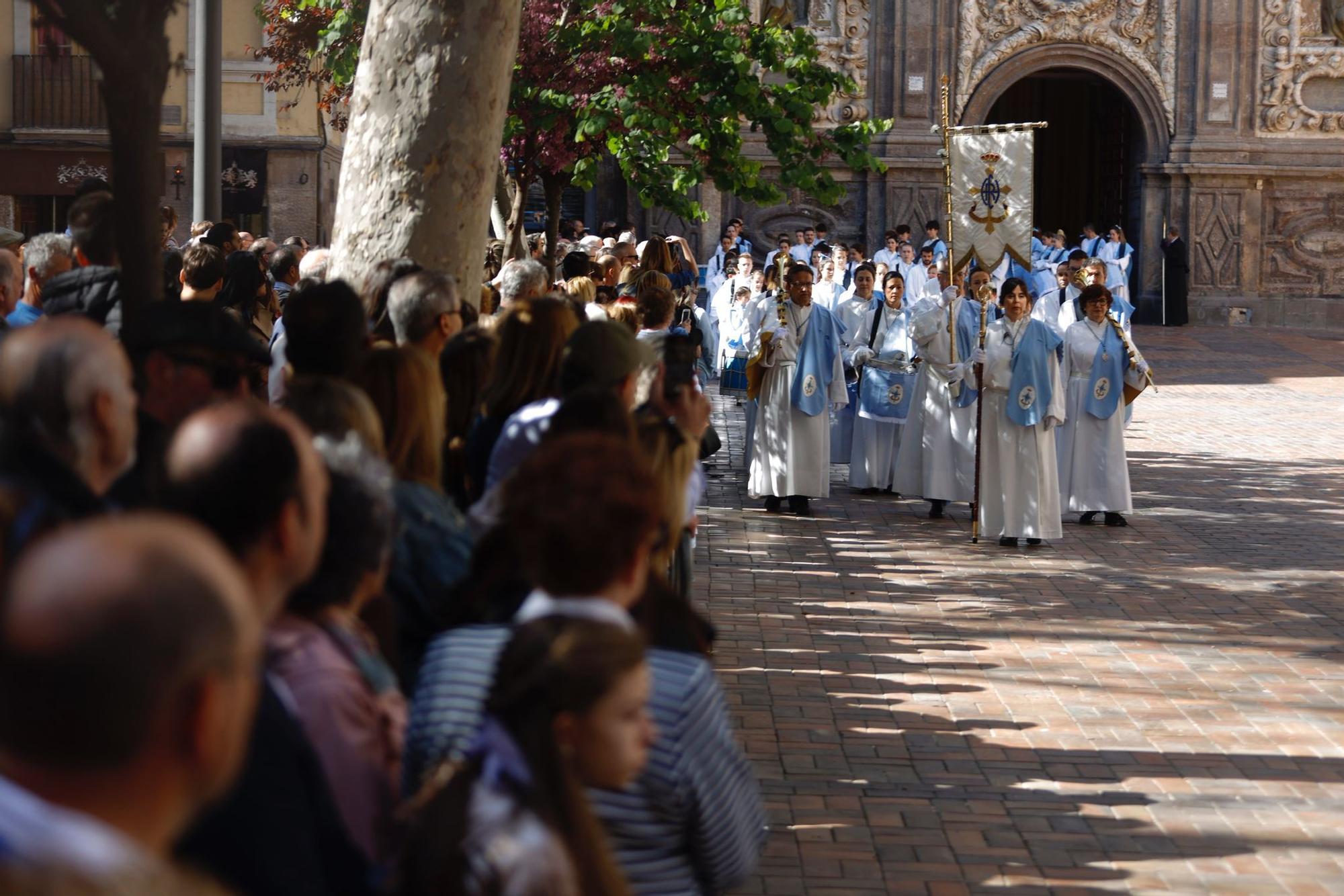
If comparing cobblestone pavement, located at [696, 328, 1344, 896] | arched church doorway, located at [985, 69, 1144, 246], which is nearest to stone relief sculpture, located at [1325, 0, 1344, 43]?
arched church doorway, located at [985, 69, 1144, 246]

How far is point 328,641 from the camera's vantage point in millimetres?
2928

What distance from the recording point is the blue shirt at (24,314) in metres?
7.40

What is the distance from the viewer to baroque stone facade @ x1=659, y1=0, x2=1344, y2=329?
34.1m

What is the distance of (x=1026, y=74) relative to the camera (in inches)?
1367

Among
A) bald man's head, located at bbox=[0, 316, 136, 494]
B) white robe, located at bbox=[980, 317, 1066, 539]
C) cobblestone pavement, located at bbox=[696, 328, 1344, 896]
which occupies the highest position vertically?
bald man's head, located at bbox=[0, 316, 136, 494]

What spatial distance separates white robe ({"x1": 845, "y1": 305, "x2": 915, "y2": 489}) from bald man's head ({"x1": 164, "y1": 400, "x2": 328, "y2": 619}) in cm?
1290

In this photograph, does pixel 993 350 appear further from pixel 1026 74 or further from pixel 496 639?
pixel 1026 74

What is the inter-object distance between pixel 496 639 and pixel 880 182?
31.3 m

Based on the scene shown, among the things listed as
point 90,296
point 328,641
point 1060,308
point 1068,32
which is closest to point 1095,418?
point 1060,308

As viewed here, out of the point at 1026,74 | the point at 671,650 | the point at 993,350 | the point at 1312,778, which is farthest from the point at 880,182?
the point at 671,650

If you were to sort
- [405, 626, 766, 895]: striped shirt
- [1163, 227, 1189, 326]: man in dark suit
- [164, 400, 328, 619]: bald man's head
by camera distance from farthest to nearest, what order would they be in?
1. [1163, 227, 1189, 326]: man in dark suit
2. [405, 626, 766, 895]: striped shirt
3. [164, 400, 328, 619]: bald man's head

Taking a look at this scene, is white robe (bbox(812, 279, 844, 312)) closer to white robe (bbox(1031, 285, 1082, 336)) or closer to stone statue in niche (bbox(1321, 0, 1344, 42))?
white robe (bbox(1031, 285, 1082, 336))

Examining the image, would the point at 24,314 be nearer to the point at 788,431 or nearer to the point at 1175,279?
the point at 788,431

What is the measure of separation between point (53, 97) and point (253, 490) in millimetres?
26235
